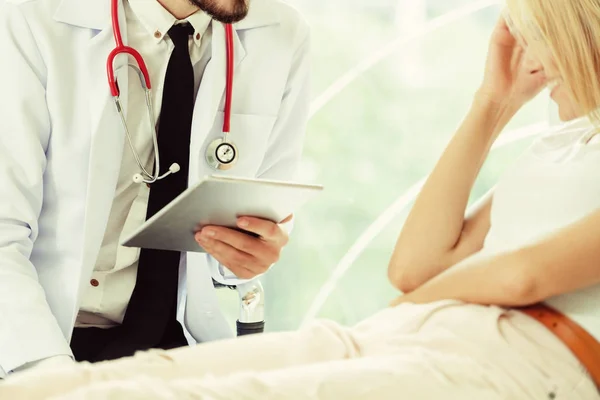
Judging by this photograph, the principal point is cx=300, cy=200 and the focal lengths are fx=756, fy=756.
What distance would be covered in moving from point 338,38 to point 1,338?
65.9 inches

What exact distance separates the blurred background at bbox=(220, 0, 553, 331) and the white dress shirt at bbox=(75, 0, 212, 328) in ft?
3.48

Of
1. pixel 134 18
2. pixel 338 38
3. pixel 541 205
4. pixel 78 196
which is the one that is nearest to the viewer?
pixel 541 205

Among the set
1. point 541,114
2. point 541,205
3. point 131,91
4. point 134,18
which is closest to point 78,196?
point 131,91

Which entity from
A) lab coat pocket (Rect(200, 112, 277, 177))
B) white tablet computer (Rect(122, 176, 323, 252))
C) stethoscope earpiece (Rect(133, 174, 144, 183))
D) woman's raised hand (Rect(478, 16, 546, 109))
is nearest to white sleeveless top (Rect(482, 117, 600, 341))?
woman's raised hand (Rect(478, 16, 546, 109))

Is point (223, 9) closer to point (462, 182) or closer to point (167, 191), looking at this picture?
point (167, 191)

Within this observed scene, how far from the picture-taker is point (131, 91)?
159 cm

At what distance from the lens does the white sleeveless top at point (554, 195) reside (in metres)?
1.11

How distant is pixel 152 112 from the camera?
1.52m

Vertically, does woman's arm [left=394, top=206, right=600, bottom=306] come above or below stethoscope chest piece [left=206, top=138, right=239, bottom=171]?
below

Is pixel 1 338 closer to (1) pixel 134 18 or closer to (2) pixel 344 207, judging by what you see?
(1) pixel 134 18

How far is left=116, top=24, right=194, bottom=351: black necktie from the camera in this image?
1536 millimetres

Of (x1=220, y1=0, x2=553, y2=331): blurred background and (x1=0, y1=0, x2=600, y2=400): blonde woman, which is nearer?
(x1=0, y1=0, x2=600, y2=400): blonde woman

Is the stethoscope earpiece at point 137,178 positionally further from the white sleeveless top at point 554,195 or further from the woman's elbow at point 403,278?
the white sleeveless top at point 554,195

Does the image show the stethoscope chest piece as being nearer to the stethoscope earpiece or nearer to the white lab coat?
the white lab coat
